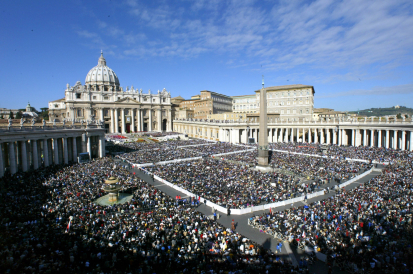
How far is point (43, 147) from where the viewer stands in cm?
2942

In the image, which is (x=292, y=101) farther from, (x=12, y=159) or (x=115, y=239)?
(x=115, y=239)

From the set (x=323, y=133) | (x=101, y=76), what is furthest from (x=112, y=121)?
(x=323, y=133)

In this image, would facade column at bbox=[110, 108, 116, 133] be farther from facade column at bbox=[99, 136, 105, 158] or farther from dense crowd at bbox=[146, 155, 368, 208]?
dense crowd at bbox=[146, 155, 368, 208]

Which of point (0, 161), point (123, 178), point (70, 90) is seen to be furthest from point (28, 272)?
point (70, 90)

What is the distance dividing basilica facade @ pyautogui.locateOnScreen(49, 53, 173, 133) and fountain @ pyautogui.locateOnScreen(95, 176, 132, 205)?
2090 inches

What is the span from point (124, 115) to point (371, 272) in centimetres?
7758

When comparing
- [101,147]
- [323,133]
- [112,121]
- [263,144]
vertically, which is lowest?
[101,147]

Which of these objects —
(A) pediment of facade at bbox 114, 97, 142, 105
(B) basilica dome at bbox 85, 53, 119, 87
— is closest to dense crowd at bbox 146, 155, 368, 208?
(A) pediment of facade at bbox 114, 97, 142, 105

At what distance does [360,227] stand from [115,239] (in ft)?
43.2

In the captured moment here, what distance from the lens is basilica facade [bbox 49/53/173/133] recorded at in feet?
236

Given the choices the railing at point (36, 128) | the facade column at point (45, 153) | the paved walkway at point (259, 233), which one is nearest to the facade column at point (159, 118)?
the railing at point (36, 128)

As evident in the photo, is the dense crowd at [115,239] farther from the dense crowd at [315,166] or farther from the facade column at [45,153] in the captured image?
the dense crowd at [315,166]

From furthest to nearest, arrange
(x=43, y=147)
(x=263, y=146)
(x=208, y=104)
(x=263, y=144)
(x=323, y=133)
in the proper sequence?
(x=208, y=104)
(x=323, y=133)
(x=263, y=144)
(x=263, y=146)
(x=43, y=147)

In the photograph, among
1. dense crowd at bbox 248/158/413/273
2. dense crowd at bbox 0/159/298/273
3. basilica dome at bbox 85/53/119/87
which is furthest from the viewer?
basilica dome at bbox 85/53/119/87
